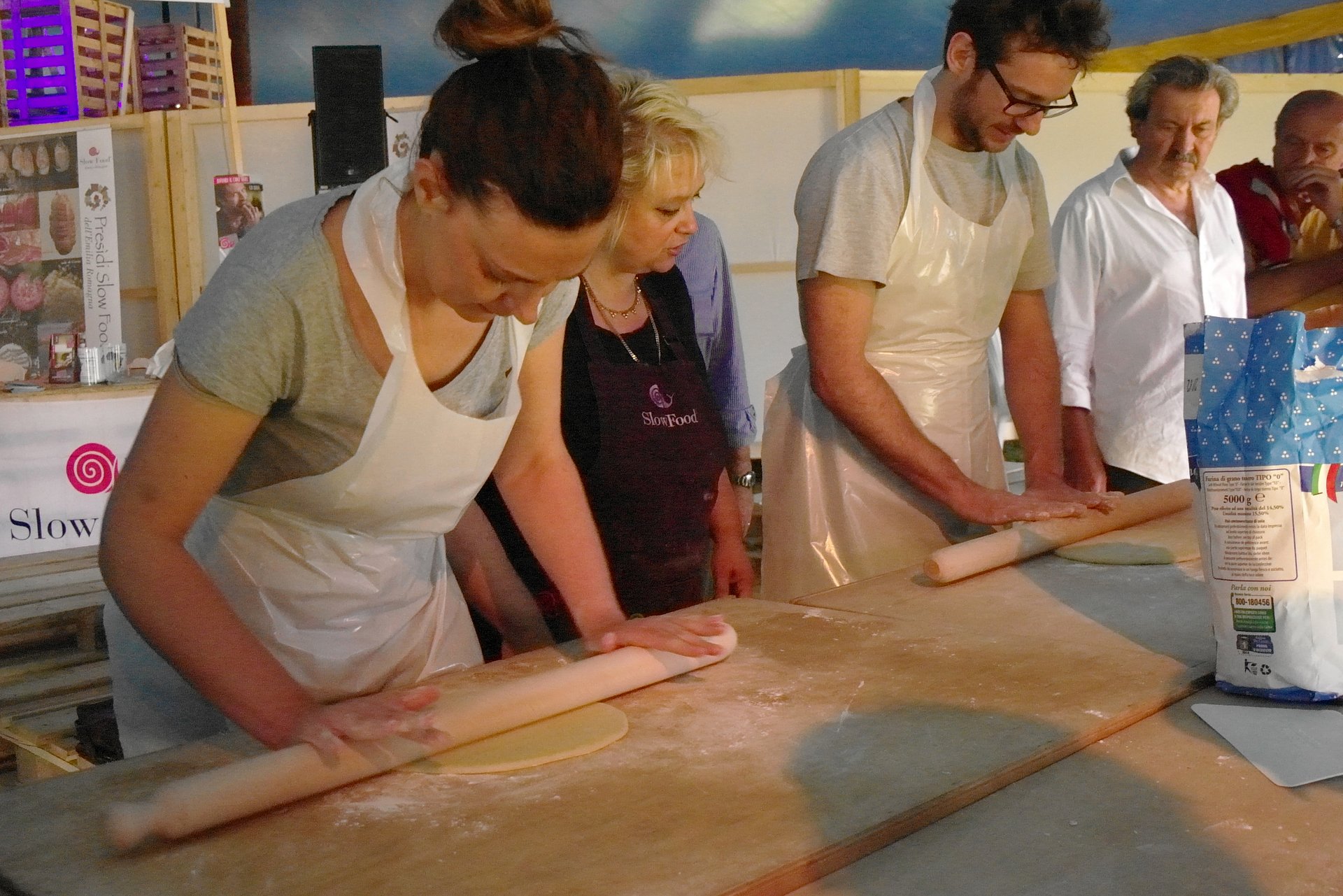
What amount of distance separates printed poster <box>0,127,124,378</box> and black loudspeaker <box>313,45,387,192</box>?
8.32ft

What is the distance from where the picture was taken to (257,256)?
1.30 m

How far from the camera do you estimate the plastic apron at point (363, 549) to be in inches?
54.7

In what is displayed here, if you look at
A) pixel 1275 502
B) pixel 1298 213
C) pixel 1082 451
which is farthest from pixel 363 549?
pixel 1298 213

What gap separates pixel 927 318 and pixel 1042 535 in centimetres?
58

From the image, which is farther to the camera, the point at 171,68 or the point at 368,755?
the point at 171,68

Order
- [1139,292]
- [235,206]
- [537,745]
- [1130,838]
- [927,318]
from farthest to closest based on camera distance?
[235,206], [1139,292], [927,318], [537,745], [1130,838]

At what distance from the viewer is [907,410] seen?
2471mm

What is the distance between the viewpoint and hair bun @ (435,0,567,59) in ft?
4.20

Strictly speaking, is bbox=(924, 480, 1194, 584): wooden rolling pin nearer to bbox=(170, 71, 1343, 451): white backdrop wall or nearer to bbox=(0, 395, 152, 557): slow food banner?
bbox=(0, 395, 152, 557): slow food banner

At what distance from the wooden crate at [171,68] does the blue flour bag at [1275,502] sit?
7278 millimetres

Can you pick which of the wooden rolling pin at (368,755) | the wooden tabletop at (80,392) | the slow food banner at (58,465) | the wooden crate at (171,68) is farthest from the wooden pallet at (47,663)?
the wooden crate at (171,68)

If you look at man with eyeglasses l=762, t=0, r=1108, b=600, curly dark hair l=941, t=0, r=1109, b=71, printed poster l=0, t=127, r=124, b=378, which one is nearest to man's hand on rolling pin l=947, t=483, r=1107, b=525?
man with eyeglasses l=762, t=0, r=1108, b=600

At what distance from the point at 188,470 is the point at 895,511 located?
1573 mm

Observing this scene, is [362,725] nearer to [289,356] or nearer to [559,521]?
[289,356]
